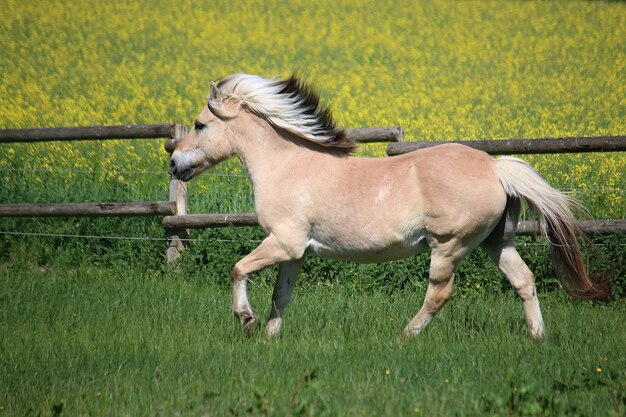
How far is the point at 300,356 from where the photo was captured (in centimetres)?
579

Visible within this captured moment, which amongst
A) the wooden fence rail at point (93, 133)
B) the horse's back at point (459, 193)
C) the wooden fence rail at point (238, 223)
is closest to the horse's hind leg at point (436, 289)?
the horse's back at point (459, 193)

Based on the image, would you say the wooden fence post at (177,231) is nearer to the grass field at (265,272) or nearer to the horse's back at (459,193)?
the grass field at (265,272)

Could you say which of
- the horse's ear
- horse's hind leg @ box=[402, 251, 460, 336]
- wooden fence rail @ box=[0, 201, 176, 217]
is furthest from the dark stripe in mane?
wooden fence rail @ box=[0, 201, 176, 217]

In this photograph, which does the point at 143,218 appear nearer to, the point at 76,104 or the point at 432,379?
the point at 432,379

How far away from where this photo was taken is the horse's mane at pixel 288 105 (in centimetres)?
668

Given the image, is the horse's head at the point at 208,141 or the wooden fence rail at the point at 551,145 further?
the wooden fence rail at the point at 551,145

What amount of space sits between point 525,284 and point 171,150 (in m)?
4.81

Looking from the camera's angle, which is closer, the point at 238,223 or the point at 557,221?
the point at 557,221

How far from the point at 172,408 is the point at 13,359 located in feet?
5.56

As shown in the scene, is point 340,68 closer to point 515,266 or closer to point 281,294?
point 281,294

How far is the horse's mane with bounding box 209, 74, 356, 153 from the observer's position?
6676 mm

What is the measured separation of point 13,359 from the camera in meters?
5.75

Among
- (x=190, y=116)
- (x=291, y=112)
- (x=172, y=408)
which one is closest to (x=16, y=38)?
(x=190, y=116)

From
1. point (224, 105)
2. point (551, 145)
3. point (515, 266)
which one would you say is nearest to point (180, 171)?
point (224, 105)
